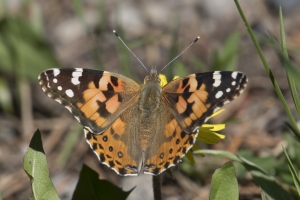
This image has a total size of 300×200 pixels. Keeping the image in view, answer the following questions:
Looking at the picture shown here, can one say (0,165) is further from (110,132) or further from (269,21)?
(269,21)

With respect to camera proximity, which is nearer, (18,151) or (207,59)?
(18,151)

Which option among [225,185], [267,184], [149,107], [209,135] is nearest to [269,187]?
[267,184]

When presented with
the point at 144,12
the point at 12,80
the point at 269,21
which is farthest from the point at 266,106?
the point at 12,80

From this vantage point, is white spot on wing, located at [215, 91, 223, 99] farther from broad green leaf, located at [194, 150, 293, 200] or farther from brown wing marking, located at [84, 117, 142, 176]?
brown wing marking, located at [84, 117, 142, 176]

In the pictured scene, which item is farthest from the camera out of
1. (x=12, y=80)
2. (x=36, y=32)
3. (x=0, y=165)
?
(x=12, y=80)

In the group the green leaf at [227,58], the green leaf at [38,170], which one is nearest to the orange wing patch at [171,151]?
the green leaf at [38,170]

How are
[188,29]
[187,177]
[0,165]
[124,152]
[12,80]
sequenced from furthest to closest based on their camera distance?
[188,29], [12,80], [0,165], [187,177], [124,152]

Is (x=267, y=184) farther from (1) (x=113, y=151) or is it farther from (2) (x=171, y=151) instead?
(1) (x=113, y=151)

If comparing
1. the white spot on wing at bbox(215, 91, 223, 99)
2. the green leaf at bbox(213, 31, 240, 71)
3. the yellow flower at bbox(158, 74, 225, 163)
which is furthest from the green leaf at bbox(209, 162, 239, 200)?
the green leaf at bbox(213, 31, 240, 71)
